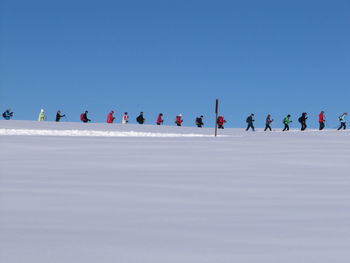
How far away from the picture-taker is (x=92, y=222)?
21.6 ft

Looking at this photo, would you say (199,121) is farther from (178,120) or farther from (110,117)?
(110,117)

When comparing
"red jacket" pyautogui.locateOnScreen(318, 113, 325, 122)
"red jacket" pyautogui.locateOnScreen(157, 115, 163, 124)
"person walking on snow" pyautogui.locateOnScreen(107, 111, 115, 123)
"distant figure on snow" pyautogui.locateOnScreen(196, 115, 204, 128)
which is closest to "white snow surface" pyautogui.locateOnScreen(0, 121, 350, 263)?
"red jacket" pyautogui.locateOnScreen(318, 113, 325, 122)

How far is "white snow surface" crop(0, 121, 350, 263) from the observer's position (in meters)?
5.25

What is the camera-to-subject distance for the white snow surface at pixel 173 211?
5.25m

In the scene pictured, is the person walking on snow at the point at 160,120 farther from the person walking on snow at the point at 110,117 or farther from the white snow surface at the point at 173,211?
the white snow surface at the point at 173,211

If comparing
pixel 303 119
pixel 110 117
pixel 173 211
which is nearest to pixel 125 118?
pixel 110 117

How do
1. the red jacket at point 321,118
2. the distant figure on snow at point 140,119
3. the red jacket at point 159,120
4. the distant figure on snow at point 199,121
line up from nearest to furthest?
1. the red jacket at point 321,118
2. the red jacket at point 159,120
3. the distant figure on snow at point 140,119
4. the distant figure on snow at point 199,121

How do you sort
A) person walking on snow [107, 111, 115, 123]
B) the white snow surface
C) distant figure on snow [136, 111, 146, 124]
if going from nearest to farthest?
the white snow surface → person walking on snow [107, 111, 115, 123] → distant figure on snow [136, 111, 146, 124]

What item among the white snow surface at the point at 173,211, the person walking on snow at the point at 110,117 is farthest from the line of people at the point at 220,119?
the white snow surface at the point at 173,211

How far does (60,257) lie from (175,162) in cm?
940

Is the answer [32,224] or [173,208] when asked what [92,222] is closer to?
[32,224]

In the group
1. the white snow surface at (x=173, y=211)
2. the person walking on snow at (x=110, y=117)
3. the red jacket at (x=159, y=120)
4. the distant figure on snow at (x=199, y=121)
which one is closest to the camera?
the white snow surface at (x=173, y=211)

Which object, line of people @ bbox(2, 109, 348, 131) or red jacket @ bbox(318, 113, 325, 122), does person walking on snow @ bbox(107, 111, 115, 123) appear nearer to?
line of people @ bbox(2, 109, 348, 131)

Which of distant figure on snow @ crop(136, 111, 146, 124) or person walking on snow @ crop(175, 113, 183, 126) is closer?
distant figure on snow @ crop(136, 111, 146, 124)
